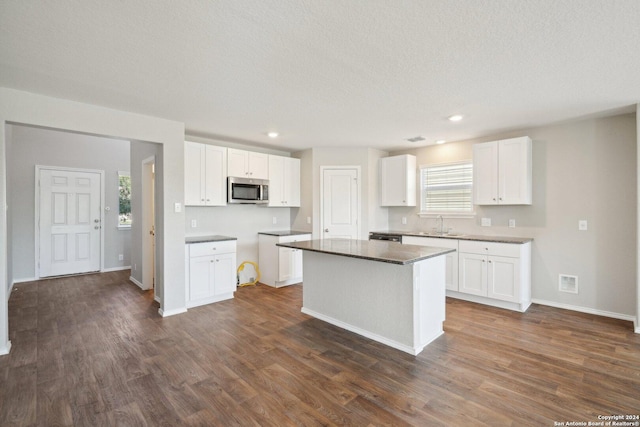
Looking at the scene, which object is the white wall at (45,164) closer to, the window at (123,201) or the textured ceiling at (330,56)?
the window at (123,201)

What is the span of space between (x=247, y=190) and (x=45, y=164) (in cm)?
408

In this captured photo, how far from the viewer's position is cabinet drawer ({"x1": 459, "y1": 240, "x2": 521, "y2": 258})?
12.7ft

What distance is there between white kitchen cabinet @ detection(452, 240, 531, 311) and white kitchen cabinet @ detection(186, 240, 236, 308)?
10.9 feet

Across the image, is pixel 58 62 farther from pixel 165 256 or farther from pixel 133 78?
pixel 165 256

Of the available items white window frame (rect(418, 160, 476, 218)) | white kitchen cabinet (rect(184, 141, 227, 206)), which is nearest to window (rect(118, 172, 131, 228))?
white kitchen cabinet (rect(184, 141, 227, 206))

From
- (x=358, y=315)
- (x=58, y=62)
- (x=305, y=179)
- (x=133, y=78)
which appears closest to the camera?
(x=58, y=62)

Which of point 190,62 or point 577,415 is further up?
point 190,62

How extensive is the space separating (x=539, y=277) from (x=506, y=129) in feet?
6.85

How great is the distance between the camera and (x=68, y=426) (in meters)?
1.89

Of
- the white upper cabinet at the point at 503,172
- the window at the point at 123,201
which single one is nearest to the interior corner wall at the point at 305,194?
the white upper cabinet at the point at 503,172

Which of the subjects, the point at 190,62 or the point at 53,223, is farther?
the point at 53,223

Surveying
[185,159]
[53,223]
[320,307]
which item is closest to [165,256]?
[185,159]

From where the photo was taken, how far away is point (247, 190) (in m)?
4.97

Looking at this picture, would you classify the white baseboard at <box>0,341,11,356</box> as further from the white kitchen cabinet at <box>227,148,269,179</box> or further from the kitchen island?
the white kitchen cabinet at <box>227,148,269,179</box>
